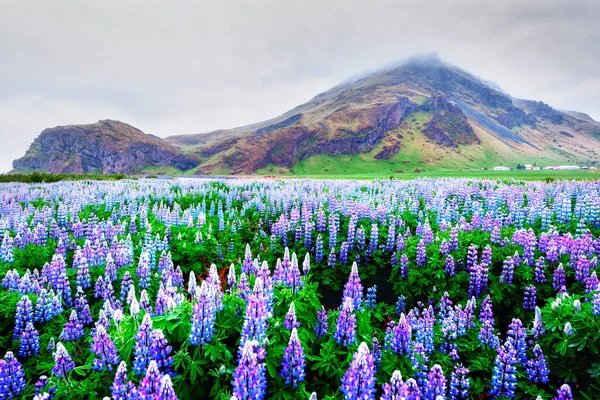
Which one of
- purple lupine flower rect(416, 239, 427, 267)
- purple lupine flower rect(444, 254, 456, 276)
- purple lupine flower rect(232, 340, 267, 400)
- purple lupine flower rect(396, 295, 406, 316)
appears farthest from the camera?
purple lupine flower rect(416, 239, 427, 267)

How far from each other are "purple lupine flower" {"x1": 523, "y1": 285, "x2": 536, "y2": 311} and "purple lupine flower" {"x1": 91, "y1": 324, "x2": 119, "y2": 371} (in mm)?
7138

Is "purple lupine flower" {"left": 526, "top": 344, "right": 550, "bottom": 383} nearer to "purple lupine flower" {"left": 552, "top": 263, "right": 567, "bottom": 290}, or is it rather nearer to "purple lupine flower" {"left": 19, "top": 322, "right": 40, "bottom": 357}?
"purple lupine flower" {"left": 552, "top": 263, "right": 567, "bottom": 290}

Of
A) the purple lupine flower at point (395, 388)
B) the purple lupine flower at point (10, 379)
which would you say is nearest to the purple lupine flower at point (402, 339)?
the purple lupine flower at point (395, 388)

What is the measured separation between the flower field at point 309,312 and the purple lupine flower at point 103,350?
17 millimetres

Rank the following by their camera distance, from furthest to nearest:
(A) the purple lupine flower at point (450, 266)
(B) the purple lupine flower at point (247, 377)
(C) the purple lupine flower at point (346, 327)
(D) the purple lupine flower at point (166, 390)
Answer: (A) the purple lupine flower at point (450, 266), (C) the purple lupine flower at point (346, 327), (B) the purple lupine flower at point (247, 377), (D) the purple lupine flower at point (166, 390)

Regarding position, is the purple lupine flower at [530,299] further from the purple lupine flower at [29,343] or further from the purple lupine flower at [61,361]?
the purple lupine flower at [29,343]

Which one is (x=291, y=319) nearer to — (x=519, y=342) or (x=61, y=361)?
(x=61, y=361)

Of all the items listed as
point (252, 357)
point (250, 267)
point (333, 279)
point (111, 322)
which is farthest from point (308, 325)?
point (333, 279)

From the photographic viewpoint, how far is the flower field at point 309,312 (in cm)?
353

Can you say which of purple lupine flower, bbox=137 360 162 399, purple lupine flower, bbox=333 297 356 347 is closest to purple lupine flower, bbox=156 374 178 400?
purple lupine flower, bbox=137 360 162 399

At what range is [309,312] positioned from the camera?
4625mm

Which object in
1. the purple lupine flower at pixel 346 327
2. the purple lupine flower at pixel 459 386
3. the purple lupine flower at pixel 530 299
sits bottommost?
the purple lupine flower at pixel 459 386

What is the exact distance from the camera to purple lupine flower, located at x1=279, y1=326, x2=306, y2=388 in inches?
135

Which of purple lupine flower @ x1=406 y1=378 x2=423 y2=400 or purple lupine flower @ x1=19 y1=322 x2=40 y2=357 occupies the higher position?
purple lupine flower @ x1=406 y1=378 x2=423 y2=400
